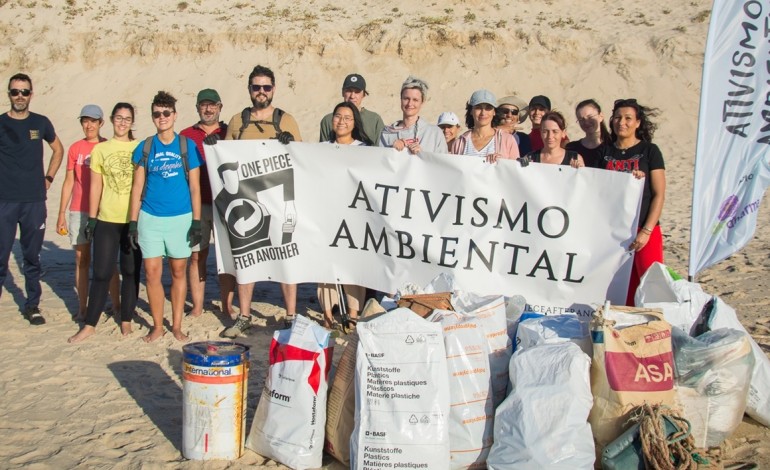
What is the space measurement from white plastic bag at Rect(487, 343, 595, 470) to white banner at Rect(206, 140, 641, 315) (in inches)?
67.6

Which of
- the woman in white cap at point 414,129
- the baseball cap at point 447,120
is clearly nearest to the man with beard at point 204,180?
the woman in white cap at point 414,129

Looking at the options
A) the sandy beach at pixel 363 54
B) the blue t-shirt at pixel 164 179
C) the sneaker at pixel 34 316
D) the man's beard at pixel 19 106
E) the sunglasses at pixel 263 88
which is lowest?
the sneaker at pixel 34 316

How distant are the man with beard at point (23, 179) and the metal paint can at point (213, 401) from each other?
3.48m

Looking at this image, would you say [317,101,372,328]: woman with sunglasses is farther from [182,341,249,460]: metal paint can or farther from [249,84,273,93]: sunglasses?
[182,341,249,460]: metal paint can

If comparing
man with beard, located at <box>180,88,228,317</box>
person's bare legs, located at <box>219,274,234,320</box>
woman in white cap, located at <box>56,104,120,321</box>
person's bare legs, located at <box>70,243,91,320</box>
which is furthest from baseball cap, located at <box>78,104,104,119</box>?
person's bare legs, located at <box>219,274,234,320</box>

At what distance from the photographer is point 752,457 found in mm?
4164

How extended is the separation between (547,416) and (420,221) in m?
2.43

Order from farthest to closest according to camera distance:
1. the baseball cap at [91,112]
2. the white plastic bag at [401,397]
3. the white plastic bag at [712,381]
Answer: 1. the baseball cap at [91,112]
2. the white plastic bag at [712,381]
3. the white plastic bag at [401,397]

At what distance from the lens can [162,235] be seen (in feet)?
19.8

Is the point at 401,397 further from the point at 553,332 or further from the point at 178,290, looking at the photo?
the point at 178,290

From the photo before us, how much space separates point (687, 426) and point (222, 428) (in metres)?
2.48

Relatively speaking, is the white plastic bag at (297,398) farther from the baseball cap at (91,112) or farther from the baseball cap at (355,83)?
the baseball cap at (91,112)

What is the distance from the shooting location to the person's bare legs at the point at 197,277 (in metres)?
6.73

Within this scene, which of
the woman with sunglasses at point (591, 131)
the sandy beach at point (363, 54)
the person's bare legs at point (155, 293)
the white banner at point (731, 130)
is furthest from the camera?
the sandy beach at point (363, 54)
